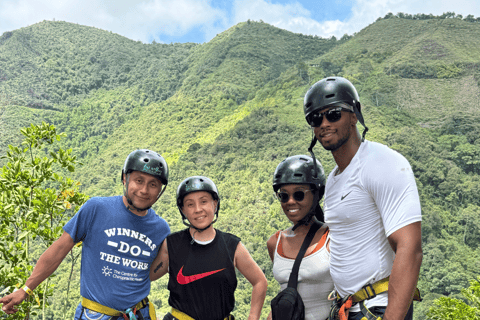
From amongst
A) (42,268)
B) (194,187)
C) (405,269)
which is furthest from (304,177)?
(42,268)

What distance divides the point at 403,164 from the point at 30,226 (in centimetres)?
420

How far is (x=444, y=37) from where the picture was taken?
10600 centimetres

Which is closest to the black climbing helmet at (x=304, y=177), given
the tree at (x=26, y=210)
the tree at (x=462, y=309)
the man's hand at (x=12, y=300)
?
the man's hand at (x=12, y=300)

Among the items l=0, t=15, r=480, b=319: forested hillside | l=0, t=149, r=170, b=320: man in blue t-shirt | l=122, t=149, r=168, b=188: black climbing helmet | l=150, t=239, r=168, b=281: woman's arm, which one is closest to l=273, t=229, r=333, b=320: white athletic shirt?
l=150, t=239, r=168, b=281: woman's arm

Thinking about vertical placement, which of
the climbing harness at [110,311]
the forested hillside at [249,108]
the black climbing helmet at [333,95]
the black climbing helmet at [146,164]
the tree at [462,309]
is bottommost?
the tree at [462,309]

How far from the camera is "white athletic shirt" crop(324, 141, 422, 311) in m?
1.76

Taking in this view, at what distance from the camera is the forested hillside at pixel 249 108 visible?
197ft

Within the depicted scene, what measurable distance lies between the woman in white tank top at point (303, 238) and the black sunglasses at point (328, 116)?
1.68 feet

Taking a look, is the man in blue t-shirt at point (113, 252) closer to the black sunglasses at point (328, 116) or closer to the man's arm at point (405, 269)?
the black sunglasses at point (328, 116)

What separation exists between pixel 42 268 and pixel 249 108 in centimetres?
10159

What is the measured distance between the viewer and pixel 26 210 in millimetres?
4582

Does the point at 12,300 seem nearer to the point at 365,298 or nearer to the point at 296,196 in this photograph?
the point at 296,196

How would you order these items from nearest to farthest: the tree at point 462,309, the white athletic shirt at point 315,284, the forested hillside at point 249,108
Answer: the white athletic shirt at point 315,284
the tree at point 462,309
the forested hillside at point 249,108

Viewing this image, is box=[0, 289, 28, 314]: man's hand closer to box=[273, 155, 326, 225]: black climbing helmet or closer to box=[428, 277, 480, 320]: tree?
box=[273, 155, 326, 225]: black climbing helmet
